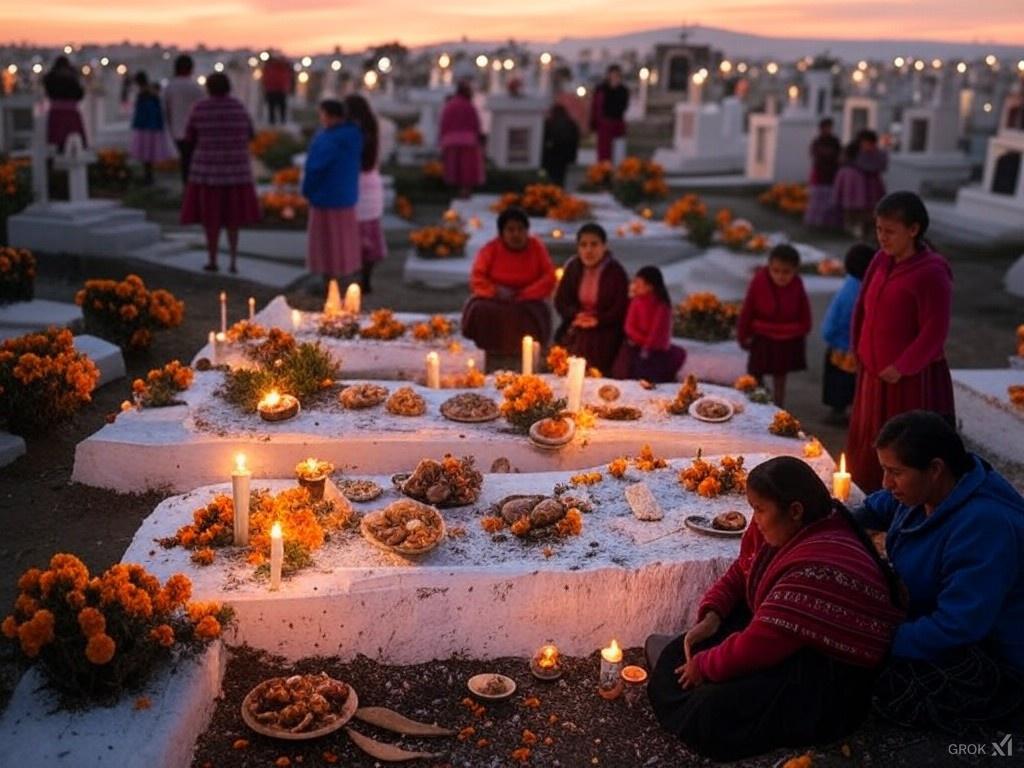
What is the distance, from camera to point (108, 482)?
605 centimetres

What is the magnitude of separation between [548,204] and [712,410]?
8855 mm

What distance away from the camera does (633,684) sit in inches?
170

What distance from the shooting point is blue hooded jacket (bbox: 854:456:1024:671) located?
3660 millimetres

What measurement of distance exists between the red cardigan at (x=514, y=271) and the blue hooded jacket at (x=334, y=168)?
7.52 ft

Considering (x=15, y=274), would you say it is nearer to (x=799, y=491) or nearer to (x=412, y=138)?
(x=799, y=491)

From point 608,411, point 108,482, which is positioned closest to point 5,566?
point 108,482

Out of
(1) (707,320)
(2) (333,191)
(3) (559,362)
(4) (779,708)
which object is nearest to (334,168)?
(2) (333,191)

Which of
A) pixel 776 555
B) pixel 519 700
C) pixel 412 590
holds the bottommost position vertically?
pixel 519 700

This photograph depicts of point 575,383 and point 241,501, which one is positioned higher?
point 575,383

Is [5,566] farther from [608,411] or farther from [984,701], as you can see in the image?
[984,701]

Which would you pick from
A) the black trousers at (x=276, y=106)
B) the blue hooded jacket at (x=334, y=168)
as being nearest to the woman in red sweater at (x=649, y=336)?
the blue hooded jacket at (x=334, y=168)

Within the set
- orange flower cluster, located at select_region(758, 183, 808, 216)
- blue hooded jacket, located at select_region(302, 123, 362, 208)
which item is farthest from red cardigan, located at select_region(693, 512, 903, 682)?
orange flower cluster, located at select_region(758, 183, 808, 216)

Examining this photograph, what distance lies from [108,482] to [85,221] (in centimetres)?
660

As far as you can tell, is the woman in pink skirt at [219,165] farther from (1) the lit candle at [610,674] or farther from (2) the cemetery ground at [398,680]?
(1) the lit candle at [610,674]
